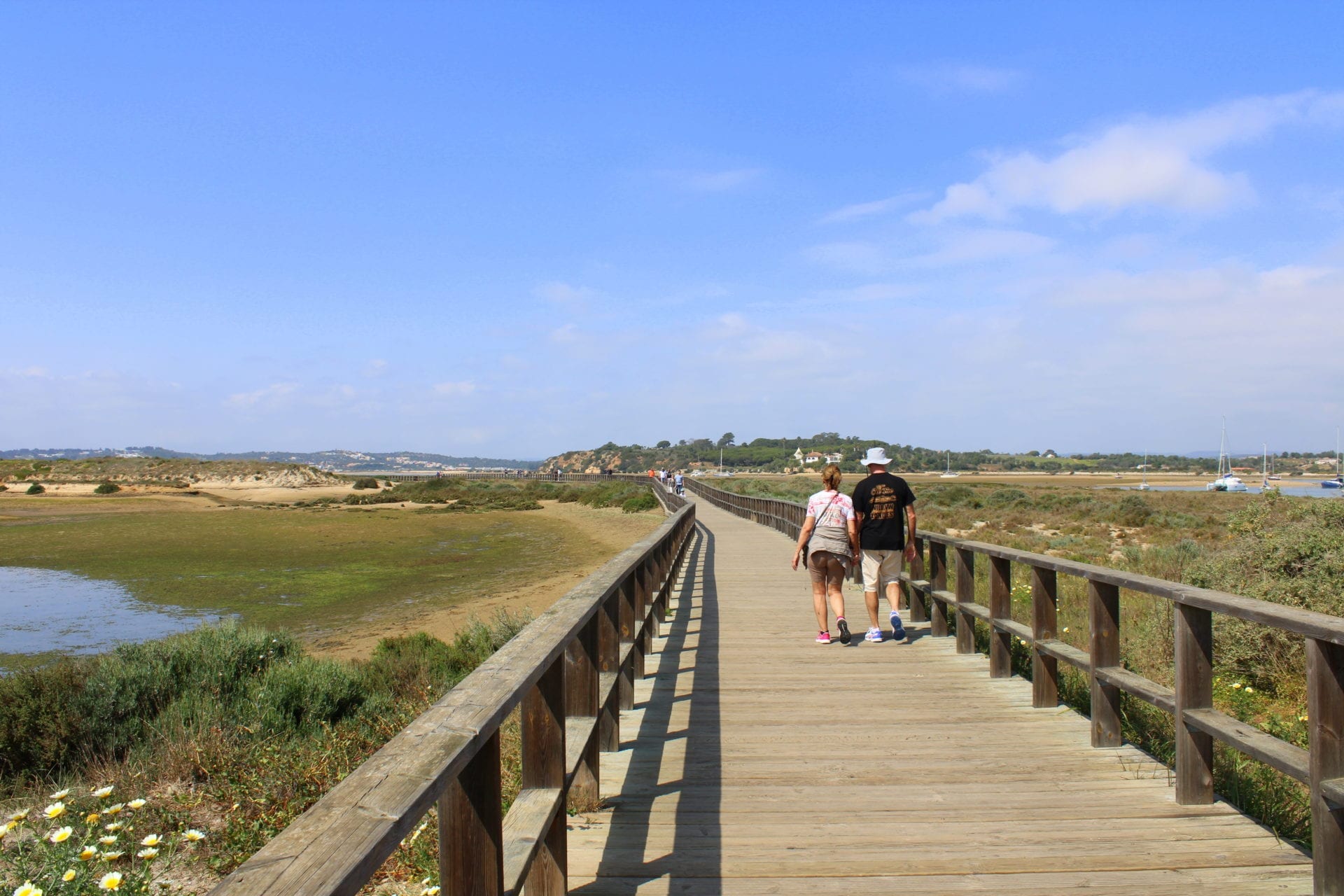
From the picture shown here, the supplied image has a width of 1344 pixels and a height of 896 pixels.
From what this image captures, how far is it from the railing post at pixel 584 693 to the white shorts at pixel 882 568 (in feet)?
15.4

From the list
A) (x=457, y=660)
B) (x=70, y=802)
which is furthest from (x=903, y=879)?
(x=457, y=660)

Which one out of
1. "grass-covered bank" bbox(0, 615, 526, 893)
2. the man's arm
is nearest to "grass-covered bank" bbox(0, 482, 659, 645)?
"grass-covered bank" bbox(0, 615, 526, 893)

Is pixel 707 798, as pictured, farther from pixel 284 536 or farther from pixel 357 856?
pixel 284 536

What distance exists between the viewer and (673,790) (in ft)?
14.6

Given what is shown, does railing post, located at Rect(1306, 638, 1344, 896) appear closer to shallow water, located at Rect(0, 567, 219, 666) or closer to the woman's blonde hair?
the woman's blonde hair

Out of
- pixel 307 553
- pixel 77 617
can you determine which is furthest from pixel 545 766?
pixel 307 553

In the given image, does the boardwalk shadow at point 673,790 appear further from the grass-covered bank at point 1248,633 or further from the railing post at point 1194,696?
the grass-covered bank at point 1248,633

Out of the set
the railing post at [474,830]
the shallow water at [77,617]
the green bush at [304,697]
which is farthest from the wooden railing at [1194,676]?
the shallow water at [77,617]

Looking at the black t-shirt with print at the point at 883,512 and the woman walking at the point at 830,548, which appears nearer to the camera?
the woman walking at the point at 830,548

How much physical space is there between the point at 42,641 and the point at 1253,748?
693 inches

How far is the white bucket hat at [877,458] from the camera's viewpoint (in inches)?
341

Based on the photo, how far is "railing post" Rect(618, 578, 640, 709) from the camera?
19.3 feet

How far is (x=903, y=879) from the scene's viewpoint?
3.45m

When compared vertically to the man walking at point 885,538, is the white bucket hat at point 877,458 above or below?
above
